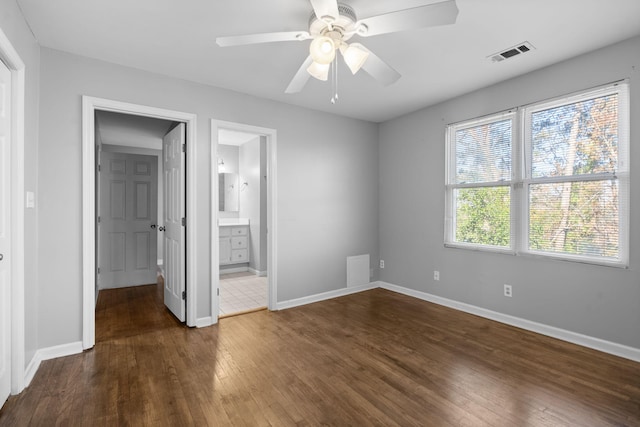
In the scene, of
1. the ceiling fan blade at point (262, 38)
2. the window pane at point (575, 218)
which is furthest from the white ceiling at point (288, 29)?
the window pane at point (575, 218)

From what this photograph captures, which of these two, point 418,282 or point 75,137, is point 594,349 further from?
point 75,137

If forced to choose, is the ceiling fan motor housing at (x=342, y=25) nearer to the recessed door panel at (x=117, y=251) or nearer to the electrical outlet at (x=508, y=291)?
the electrical outlet at (x=508, y=291)

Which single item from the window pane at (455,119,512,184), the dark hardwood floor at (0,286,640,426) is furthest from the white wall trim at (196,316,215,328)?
the window pane at (455,119,512,184)

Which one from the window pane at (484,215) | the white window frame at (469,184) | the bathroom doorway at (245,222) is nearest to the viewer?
the white window frame at (469,184)

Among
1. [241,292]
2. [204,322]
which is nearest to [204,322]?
[204,322]

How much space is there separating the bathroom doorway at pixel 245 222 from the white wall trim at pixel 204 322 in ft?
0.80

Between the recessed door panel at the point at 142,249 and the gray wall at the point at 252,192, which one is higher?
the gray wall at the point at 252,192

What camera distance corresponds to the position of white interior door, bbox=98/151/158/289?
4770 millimetres

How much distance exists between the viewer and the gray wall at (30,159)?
6.89 ft

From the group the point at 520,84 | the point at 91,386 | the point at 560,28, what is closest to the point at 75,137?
the point at 91,386

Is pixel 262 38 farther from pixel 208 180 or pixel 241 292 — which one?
pixel 241 292

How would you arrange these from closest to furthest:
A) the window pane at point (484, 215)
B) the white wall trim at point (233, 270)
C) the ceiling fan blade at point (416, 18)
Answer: the ceiling fan blade at point (416, 18) < the window pane at point (484, 215) < the white wall trim at point (233, 270)

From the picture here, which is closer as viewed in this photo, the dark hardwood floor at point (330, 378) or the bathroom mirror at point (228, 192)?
the dark hardwood floor at point (330, 378)

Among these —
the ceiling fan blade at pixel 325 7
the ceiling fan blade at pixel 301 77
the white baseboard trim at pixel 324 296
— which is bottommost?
the white baseboard trim at pixel 324 296
